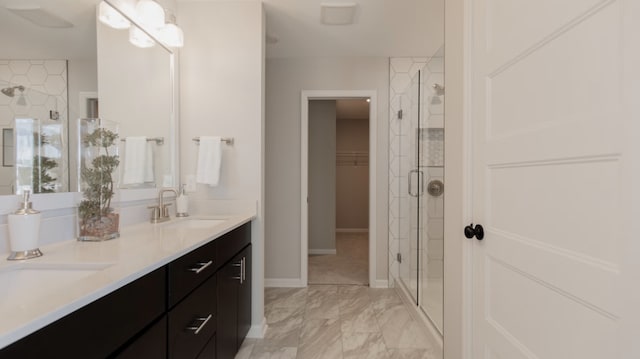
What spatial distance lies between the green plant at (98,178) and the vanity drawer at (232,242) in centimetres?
54

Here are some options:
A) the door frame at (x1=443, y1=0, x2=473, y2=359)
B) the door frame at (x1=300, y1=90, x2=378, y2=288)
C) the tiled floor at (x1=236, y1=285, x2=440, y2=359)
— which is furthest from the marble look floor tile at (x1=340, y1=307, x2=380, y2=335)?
the door frame at (x1=443, y1=0, x2=473, y2=359)

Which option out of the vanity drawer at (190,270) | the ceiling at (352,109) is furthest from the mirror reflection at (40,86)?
the ceiling at (352,109)

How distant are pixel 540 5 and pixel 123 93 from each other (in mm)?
1926

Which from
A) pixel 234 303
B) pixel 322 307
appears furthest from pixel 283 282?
pixel 234 303

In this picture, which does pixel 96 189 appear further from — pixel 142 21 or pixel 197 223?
pixel 142 21

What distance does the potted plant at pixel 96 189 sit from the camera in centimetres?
128

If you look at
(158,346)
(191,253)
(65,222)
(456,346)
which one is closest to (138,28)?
(65,222)

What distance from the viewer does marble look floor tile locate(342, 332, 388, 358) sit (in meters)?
1.95

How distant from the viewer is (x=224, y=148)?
218cm

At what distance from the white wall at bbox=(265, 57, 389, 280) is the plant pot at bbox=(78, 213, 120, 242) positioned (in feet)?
6.05

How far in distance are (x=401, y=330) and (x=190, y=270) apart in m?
1.75

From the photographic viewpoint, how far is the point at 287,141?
3139mm

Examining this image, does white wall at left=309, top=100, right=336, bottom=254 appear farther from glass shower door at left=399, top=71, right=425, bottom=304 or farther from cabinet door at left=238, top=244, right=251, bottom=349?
cabinet door at left=238, top=244, right=251, bottom=349

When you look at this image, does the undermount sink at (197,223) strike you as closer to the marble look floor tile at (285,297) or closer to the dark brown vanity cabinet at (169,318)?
the dark brown vanity cabinet at (169,318)
